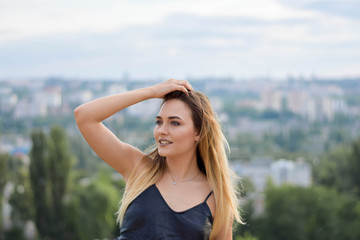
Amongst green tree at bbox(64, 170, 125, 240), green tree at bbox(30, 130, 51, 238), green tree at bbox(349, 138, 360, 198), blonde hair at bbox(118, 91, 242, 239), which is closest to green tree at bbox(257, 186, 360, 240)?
green tree at bbox(349, 138, 360, 198)

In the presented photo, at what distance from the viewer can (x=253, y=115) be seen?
59.1m

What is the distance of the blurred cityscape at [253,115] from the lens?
1489 inches

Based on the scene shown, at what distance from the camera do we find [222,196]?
1.47 metres

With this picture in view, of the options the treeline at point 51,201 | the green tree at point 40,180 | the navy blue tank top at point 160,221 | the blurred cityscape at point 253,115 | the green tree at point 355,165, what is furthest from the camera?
the blurred cityscape at point 253,115

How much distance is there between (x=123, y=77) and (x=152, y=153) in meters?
55.8

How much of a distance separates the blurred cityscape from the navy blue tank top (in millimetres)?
27689

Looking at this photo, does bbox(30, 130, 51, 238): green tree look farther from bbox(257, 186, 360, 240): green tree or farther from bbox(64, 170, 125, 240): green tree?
bbox(257, 186, 360, 240): green tree

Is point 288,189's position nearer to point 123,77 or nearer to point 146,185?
point 146,185

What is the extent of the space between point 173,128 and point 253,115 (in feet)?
191

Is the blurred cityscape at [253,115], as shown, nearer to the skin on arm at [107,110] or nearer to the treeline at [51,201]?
the treeline at [51,201]

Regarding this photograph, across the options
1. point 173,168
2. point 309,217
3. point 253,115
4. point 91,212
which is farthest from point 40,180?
point 253,115

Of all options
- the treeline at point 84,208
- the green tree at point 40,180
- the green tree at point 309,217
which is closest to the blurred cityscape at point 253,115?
the green tree at point 309,217

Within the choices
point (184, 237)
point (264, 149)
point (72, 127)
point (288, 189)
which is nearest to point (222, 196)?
Result: point (184, 237)

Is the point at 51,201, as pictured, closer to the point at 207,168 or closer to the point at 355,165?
the point at 355,165
